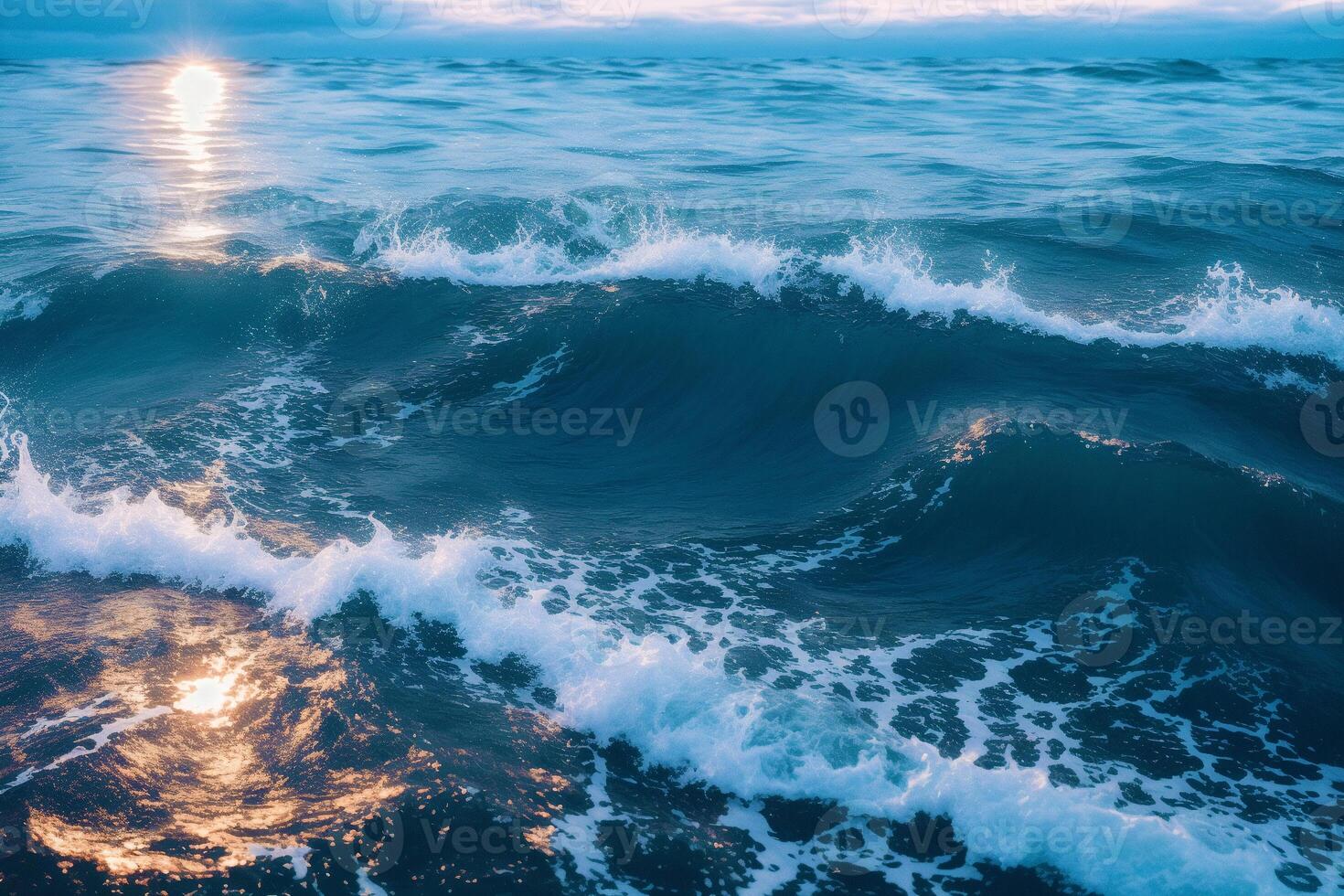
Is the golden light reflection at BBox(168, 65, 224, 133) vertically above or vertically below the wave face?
above

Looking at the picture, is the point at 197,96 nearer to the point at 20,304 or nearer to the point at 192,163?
the point at 192,163

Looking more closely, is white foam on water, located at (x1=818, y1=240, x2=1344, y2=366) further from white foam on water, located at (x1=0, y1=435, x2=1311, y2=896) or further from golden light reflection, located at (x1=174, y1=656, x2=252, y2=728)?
golden light reflection, located at (x1=174, y1=656, x2=252, y2=728)

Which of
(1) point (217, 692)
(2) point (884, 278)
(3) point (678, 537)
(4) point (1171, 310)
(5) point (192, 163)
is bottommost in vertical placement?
(1) point (217, 692)

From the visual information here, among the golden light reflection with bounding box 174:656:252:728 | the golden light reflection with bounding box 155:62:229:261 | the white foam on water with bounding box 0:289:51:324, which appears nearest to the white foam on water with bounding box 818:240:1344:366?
the golden light reflection with bounding box 174:656:252:728

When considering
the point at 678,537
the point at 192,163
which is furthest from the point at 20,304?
the point at 678,537

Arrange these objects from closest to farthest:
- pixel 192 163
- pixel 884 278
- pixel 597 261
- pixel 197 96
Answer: pixel 884 278, pixel 597 261, pixel 192 163, pixel 197 96

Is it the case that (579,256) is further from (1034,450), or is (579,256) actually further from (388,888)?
→ (388,888)
